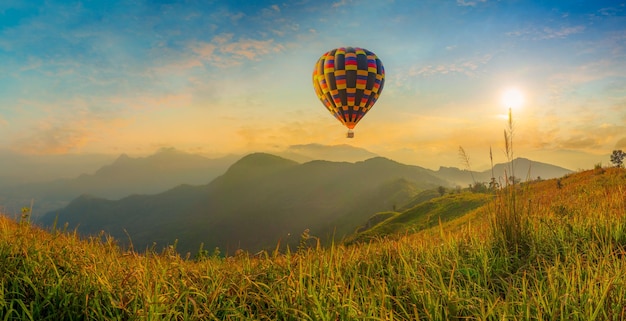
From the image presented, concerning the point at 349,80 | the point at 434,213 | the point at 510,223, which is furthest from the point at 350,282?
the point at 434,213

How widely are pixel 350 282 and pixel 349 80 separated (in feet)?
122

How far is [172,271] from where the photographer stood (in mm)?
6129

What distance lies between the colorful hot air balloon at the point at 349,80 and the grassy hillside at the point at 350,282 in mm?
34505

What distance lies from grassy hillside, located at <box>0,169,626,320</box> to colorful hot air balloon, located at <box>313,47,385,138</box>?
113ft

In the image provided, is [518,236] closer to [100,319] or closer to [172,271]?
[172,271]

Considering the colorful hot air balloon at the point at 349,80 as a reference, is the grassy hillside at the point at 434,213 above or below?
below

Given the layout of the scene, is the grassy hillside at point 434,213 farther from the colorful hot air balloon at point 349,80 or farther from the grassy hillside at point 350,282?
the grassy hillside at point 350,282

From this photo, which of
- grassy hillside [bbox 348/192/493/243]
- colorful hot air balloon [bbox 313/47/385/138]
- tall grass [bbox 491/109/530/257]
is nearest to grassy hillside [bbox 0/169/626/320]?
tall grass [bbox 491/109/530/257]

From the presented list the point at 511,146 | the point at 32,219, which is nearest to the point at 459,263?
the point at 511,146

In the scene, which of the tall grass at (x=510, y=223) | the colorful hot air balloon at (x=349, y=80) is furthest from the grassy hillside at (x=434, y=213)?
the tall grass at (x=510, y=223)

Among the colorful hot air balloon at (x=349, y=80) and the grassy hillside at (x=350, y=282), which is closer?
the grassy hillside at (x=350, y=282)

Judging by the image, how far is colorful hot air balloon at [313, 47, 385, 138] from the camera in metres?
41.4

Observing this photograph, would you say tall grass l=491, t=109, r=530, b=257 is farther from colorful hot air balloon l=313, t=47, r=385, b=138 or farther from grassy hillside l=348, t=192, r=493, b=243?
colorful hot air balloon l=313, t=47, r=385, b=138

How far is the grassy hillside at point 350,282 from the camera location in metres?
4.53
